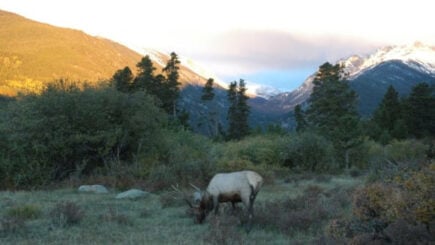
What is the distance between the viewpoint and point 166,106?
63.2 m

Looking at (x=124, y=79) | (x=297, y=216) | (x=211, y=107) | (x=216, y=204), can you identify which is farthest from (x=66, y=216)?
(x=211, y=107)

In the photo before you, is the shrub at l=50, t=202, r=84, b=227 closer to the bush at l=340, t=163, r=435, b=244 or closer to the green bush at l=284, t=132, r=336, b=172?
the bush at l=340, t=163, r=435, b=244

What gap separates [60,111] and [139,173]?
196 inches

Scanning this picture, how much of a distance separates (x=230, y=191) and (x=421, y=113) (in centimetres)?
4942

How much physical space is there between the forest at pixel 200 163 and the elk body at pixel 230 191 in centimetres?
67

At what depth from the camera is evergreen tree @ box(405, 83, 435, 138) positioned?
2217 inches

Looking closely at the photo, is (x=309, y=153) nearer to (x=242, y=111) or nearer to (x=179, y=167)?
(x=179, y=167)

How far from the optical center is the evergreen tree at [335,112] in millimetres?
41969

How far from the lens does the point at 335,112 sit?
165ft

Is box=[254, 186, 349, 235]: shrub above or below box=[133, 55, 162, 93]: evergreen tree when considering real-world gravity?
below

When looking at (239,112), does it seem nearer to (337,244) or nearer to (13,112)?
(13,112)

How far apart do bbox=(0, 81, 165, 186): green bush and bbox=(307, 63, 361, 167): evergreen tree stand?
1997 cm

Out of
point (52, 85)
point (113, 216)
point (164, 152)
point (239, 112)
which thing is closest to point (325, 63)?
point (239, 112)

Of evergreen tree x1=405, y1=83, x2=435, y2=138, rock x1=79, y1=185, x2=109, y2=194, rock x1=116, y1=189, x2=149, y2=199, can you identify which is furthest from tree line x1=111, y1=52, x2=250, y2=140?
rock x1=116, y1=189, x2=149, y2=199
